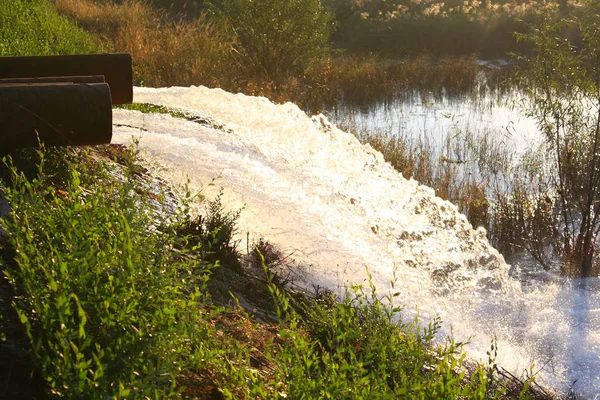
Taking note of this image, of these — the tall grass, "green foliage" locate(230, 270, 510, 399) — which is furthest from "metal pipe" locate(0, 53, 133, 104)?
the tall grass

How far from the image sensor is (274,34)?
14773 mm

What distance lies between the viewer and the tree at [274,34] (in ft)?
48.0

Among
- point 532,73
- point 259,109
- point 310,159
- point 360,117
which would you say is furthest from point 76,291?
point 360,117

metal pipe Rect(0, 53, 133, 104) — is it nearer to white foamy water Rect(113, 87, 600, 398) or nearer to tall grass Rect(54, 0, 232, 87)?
white foamy water Rect(113, 87, 600, 398)

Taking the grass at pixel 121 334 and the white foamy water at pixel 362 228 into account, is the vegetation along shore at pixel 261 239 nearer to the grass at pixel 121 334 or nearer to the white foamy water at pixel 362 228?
the grass at pixel 121 334

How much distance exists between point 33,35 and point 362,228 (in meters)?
5.48

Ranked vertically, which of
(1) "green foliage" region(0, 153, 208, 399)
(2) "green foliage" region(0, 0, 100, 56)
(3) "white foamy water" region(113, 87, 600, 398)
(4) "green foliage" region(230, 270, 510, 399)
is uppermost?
(2) "green foliage" region(0, 0, 100, 56)

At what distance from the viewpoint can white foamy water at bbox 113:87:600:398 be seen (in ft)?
17.8

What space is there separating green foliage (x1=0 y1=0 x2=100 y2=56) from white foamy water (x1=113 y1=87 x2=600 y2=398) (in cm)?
136

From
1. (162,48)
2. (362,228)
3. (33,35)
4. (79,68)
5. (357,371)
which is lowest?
(362,228)

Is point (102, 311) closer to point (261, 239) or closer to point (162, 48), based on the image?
point (261, 239)

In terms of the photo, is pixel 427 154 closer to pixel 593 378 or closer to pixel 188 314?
pixel 593 378

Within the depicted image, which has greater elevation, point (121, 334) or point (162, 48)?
point (121, 334)

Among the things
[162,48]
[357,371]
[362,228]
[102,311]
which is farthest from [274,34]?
[102,311]
